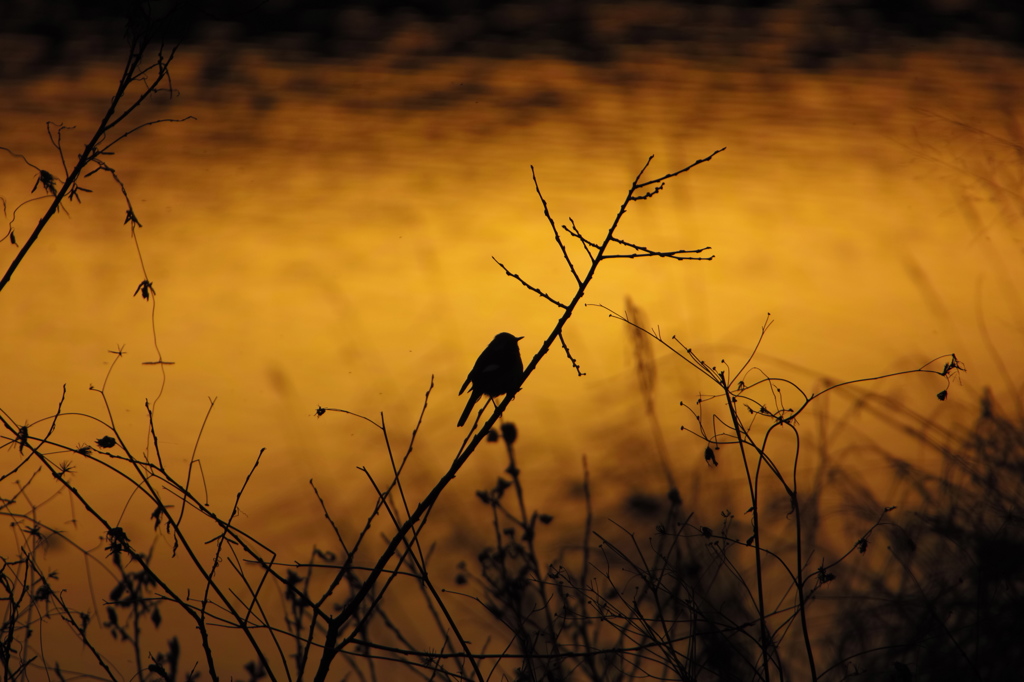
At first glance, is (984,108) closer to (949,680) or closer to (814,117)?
(814,117)

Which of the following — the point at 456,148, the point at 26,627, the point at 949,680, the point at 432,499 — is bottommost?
the point at 949,680

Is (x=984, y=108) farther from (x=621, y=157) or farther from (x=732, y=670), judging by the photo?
(x=732, y=670)

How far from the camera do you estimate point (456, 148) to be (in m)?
1.85

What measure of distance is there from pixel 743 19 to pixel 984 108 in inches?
24.5

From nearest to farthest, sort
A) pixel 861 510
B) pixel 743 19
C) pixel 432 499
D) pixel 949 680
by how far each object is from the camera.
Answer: pixel 432 499 → pixel 949 680 → pixel 861 510 → pixel 743 19

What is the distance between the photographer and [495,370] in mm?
1553

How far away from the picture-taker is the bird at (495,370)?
1560 millimetres

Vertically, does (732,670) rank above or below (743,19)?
below

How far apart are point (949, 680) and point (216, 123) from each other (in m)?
1.95

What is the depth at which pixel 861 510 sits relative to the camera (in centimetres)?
157

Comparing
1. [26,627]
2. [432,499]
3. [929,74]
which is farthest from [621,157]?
[26,627]

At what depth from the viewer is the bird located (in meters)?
1.56

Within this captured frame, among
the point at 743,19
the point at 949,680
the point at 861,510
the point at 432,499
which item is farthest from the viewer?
the point at 743,19

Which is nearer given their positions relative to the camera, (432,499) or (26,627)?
(432,499)
